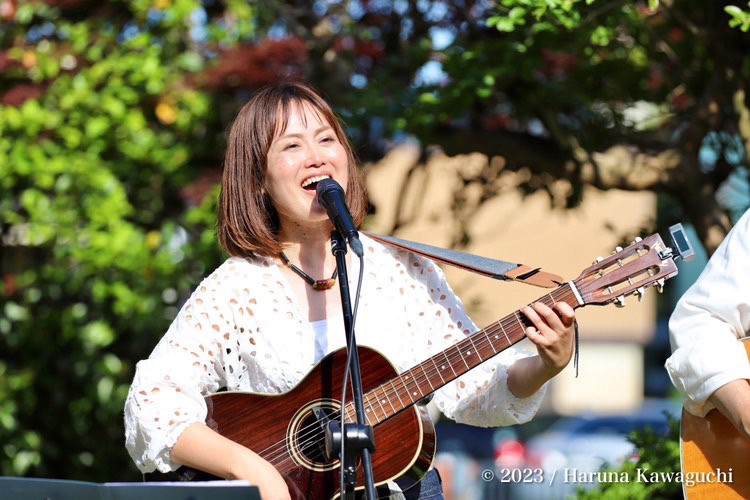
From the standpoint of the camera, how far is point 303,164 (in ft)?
9.72

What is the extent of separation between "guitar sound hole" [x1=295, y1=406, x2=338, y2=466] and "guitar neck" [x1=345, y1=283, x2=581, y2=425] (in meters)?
0.06

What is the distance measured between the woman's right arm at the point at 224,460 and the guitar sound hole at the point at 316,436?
148 mm

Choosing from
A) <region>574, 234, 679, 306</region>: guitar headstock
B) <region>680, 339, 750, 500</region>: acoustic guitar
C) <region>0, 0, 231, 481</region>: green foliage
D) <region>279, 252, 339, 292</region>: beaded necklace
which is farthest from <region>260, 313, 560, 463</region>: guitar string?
<region>0, 0, 231, 481</region>: green foliage

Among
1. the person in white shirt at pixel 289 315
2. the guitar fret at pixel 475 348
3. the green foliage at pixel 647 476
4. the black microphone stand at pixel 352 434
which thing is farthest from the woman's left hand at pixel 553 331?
the green foliage at pixel 647 476

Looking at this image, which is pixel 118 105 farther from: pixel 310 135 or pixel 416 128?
pixel 310 135

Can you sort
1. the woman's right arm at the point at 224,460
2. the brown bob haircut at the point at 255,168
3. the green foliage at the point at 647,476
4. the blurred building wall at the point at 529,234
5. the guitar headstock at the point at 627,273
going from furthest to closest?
the blurred building wall at the point at 529,234
the green foliage at the point at 647,476
the brown bob haircut at the point at 255,168
the guitar headstock at the point at 627,273
the woman's right arm at the point at 224,460

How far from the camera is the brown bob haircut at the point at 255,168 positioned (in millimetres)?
3061

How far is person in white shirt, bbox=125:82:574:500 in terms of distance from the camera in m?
2.76

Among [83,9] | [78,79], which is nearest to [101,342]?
[78,79]

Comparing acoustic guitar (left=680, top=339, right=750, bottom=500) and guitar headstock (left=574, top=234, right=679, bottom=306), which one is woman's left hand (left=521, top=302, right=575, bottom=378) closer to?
guitar headstock (left=574, top=234, right=679, bottom=306)

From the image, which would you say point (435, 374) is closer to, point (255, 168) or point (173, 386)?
point (173, 386)

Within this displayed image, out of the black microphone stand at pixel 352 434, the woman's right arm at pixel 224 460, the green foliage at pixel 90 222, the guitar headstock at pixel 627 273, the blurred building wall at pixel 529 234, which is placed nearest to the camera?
the black microphone stand at pixel 352 434

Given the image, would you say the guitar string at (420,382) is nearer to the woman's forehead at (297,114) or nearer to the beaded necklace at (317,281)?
the beaded necklace at (317,281)

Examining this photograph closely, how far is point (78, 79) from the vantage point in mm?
6352
